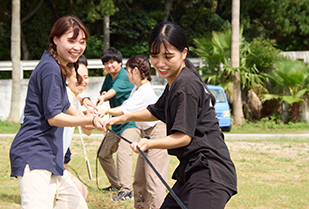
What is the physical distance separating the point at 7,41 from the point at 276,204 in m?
17.5

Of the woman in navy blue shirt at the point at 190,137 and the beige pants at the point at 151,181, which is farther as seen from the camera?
the beige pants at the point at 151,181

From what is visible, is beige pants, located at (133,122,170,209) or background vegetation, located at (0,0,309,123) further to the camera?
background vegetation, located at (0,0,309,123)

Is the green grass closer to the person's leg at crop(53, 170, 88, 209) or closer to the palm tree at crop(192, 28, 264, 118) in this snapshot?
the palm tree at crop(192, 28, 264, 118)

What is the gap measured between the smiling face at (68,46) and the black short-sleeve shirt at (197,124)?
771 millimetres

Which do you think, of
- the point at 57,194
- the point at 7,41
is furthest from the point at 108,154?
the point at 7,41

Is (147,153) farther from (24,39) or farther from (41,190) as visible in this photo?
(24,39)

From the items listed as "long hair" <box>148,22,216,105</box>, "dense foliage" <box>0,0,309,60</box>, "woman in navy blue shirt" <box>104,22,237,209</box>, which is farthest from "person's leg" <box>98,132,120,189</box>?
"dense foliage" <box>0,0,309,60</box>

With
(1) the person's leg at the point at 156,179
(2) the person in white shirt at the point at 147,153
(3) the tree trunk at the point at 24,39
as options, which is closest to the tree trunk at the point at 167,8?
(3) the tree trunk at the point at 24,39

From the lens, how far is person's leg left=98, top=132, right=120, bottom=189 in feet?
18.4

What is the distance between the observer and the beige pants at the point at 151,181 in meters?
4.35

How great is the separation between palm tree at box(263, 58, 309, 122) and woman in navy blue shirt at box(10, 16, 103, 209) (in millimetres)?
12627

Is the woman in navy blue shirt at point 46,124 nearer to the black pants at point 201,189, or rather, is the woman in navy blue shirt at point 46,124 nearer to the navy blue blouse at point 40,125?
the navy blue blouse at point 40,125

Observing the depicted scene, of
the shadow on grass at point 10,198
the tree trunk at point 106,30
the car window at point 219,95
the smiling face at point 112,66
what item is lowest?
the shadow on grass at point 10,198

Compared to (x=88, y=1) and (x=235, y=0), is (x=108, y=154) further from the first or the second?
(x=88, y=1)
